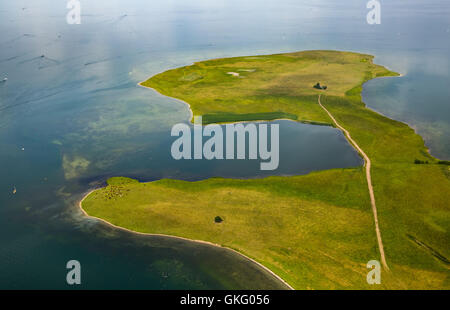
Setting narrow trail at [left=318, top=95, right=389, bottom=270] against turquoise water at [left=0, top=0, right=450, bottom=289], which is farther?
narrow trail at [left=318, top=95, right=389, bottom=270]

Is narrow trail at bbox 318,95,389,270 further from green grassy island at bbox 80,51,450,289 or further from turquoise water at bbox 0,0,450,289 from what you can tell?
turquoise water at bbox 0,0,450,289

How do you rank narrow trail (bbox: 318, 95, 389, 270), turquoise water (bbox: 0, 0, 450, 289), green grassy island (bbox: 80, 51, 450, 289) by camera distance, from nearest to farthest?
green grassy island (bbox: 80, 51, 450, 289)
turquoise water (bbox: 0, 0, 450, 289)
narrow trail (bbox: 318, 95, 389, 270)

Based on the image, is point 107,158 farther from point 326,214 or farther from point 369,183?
point 369,183

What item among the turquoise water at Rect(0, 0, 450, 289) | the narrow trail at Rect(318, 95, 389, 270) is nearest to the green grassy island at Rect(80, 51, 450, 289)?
the narrow trail at Rect(318, 95, 389, 270)

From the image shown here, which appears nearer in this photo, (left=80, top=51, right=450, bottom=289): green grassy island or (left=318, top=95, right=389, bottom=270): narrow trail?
(left=80, top=51, right=450, bottom=289): green grassy island

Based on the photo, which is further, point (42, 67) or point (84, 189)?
point (42, 67)

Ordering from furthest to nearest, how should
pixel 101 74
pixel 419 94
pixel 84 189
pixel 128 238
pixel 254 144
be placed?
pixel 101 74 → pixel 419 94 → pixel 254 144 → pixel 84 189 → pixel 128 238

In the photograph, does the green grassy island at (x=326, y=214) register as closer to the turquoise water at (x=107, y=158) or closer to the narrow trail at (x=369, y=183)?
the narrow trail at (x=369, y=183)

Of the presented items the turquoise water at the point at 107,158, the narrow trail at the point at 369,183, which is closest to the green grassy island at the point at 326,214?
the narrow trail at the point at 369,183

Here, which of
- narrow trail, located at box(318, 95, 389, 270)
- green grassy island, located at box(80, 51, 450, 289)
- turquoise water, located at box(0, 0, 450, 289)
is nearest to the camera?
green grassy island, located at box(80, 51, 450, 289)

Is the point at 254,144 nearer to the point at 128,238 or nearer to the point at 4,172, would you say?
the point at 128,238

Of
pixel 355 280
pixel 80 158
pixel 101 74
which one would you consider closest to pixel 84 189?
pixel 80 158
